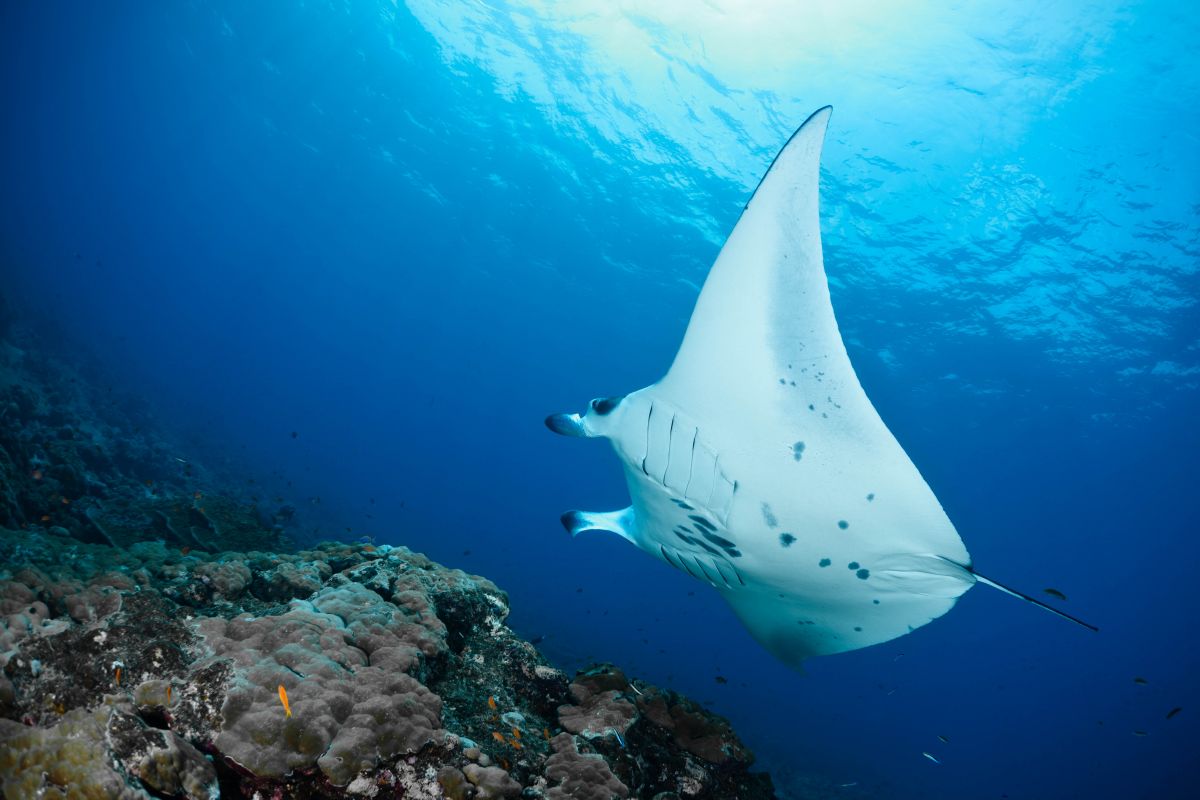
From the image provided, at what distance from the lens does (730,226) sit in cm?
1911

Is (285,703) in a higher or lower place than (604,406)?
lower

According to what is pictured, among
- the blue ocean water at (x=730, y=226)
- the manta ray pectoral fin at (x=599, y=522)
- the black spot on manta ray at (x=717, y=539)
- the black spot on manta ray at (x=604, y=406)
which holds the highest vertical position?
the blue ocean water at (x=730, y=226)

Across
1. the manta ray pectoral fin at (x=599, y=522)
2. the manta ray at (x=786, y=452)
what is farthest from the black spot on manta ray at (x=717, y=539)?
the manta ray pectoral fin at (x=599, y=522)

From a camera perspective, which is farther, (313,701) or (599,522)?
(599,522)

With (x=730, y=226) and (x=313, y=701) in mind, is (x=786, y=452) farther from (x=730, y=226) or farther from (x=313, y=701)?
(x=730, y=226)

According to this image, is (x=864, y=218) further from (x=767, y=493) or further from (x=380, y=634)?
(x=380, y=634)

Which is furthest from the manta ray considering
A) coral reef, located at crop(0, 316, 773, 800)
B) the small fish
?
the small fish

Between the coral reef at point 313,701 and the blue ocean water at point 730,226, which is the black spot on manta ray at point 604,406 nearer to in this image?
the coral reef at point 313,701

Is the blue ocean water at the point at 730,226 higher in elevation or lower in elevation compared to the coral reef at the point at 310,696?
higher

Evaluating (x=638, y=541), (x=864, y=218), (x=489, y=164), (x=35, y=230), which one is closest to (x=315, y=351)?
(x=35, y=230)

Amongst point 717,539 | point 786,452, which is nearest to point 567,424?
point 717,539

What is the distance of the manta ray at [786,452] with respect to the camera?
8.48 feet

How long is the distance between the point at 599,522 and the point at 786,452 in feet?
4.94

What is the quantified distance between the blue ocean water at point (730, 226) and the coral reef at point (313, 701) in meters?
7.98
